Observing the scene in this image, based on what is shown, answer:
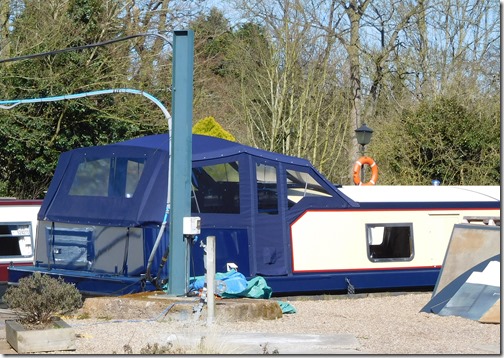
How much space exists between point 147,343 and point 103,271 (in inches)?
206

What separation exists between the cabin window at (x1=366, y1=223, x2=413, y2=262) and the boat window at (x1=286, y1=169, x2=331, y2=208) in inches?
50.2

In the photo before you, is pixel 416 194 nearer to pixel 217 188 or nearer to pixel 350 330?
pixel 217 188

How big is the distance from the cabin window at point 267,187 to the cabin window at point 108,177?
73.3 inches

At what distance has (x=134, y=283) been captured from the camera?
543 inches

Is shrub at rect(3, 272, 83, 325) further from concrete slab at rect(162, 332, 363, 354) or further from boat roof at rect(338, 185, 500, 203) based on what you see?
boat roof at rect(338, 185, 500, 203)

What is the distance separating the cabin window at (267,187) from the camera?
15086mm

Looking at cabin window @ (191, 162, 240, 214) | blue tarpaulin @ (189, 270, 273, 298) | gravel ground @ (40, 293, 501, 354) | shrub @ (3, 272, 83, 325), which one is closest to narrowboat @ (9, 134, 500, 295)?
cabin window @ (191, 162, 240, 214)

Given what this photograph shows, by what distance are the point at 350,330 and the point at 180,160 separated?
337 cm

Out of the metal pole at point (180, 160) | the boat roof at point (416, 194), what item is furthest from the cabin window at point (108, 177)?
the boat roof at point (416, 194)

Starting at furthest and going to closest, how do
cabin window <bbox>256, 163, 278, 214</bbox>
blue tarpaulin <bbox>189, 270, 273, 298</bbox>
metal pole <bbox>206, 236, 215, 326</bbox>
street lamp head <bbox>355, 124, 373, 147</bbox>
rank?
street lamp head <bbox>355, 124, 373, 147</bbox> < cabin window <bbox>256, 163, 278, 214</bbox> < blue tarpaulin <bbox>189, 270, 273, 298</bbox> < metal pole <bbox>206, 236, 215, 326</bbox>

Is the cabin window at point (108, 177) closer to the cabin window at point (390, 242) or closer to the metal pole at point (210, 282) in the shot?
the metal pole at point (210, 282)

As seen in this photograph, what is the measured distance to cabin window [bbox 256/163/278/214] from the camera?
15.1 m

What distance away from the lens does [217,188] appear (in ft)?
48.8

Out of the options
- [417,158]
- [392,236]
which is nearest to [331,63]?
[417,158]
